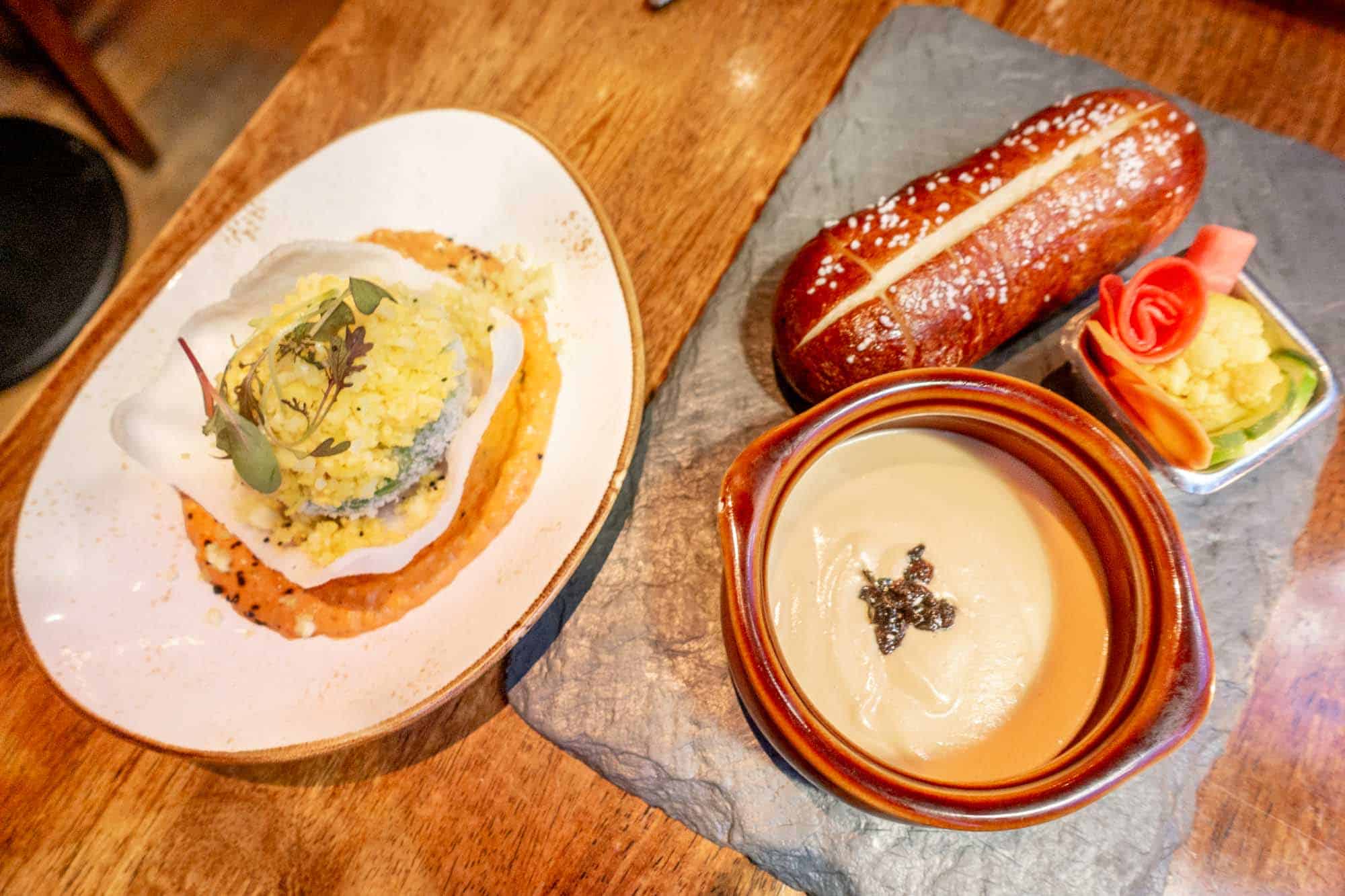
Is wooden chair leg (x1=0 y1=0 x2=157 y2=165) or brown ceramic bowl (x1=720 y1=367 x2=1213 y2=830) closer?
brown ceramic bowl (x1=720 y1=367 x2=1213 y2=830)

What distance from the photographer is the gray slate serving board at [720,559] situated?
105cm

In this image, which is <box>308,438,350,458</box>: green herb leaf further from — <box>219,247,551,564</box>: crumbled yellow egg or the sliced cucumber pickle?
the sliced cucumber pickle

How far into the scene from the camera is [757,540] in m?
0.88

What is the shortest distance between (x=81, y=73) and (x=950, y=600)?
7.31 feet

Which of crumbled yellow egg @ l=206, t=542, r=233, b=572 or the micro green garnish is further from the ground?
the micro green garnish

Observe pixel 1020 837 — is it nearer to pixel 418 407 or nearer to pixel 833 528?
pixel 833 528

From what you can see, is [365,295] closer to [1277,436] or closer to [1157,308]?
[1157,308]

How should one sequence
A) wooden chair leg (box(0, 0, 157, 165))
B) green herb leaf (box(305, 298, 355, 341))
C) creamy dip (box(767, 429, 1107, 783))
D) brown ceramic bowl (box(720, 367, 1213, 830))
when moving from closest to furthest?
brown ceramic bowl (box(720, 367, 1213, 830)) → creamy dip (box(767, 429, 1107, 783)) → green herb leaf (box(305, 298, 355, 341)) → wooden chair leg (box(0, 0, 157, 165))

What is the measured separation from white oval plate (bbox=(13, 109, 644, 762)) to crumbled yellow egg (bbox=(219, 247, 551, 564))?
0.42ft

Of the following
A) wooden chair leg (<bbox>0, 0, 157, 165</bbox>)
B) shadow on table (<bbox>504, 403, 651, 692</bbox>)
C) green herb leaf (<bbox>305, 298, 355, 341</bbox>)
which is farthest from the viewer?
wooden chair leg (<bbox>0, 0, 157, 165</bbox>)

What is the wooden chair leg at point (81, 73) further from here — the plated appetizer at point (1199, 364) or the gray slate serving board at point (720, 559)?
the plated appetizer at point (1199, 364)

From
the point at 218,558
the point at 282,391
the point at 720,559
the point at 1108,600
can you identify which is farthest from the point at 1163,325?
the point at 218,558

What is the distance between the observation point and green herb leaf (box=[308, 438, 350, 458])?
1.00 metres

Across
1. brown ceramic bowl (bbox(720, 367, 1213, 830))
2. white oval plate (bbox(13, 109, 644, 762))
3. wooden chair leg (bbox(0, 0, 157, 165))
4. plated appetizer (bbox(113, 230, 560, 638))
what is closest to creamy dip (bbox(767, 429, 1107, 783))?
brown ceramic bowl (bbox(720, 367, 1213, 830))
